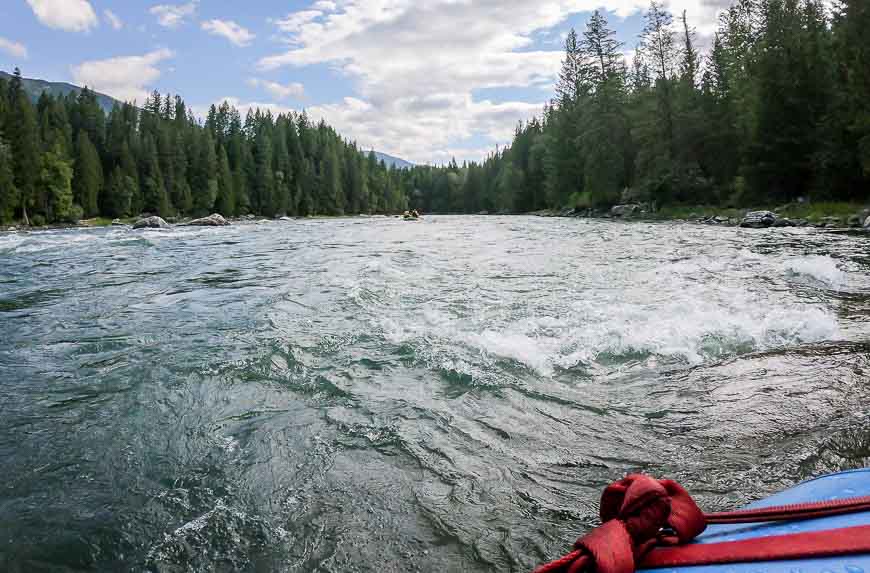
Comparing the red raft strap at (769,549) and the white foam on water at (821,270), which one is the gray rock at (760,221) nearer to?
the white foam on water at (821,270)

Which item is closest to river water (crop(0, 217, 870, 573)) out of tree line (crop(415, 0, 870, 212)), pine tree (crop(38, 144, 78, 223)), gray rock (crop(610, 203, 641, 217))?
tree line (crop(415, 0, 870, 212))

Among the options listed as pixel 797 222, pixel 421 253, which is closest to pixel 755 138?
pixel 797 222

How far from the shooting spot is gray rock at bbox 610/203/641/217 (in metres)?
37.5

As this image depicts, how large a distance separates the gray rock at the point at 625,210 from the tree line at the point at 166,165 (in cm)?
4831

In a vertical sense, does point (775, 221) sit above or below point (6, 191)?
below

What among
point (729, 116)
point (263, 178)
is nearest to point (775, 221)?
point (729, 116)

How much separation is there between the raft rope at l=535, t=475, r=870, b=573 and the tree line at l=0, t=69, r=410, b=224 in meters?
53.1

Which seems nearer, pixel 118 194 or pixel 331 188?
pixel 118 194

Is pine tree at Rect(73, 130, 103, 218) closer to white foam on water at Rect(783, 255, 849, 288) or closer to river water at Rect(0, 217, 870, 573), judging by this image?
river water at Rect(0, 217, 870, 573)

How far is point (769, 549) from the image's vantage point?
51.4 inches

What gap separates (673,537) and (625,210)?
39.6 m

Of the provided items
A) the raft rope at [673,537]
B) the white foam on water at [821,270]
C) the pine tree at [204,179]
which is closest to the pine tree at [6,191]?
the pine tree at [204,179]

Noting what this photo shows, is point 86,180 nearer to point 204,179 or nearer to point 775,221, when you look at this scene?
point 204,179

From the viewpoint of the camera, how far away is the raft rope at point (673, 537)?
1262 millimetres
